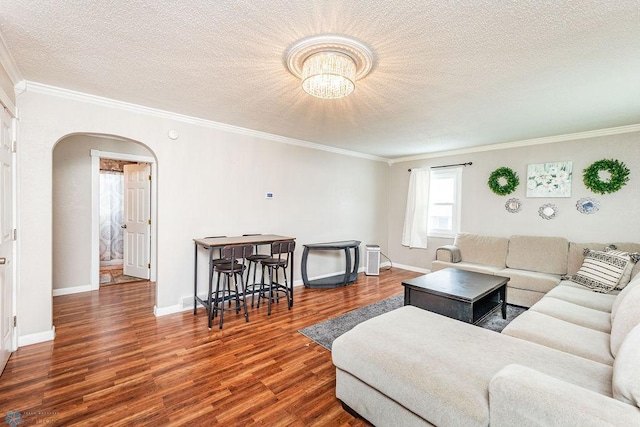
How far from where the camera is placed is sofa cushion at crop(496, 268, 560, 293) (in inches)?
138

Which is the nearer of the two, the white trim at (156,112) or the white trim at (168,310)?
the white trim at (156,112)

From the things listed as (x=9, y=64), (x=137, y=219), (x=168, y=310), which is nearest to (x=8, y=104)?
(x=9, y=64)

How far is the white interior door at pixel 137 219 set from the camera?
4.87 metres

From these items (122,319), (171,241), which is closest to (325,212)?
(171,241)

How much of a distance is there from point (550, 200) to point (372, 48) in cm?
396

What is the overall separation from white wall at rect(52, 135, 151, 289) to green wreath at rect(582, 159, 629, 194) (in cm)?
693

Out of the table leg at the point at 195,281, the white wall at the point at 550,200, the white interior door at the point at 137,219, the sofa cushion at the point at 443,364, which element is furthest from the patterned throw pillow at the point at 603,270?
the white interior door at the point at 137,219

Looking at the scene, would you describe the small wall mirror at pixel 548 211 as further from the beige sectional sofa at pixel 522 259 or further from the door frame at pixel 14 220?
the door frame at pixel 14 220

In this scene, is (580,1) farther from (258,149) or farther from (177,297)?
(177,297)

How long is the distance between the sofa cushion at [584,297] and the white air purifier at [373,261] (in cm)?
280

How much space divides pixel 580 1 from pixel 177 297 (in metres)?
4.27

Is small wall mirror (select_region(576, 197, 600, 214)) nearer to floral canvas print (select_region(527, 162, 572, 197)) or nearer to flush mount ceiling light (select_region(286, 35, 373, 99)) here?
floral canvas print (select_region(527, 162, 572, 197))

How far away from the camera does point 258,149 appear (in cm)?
419

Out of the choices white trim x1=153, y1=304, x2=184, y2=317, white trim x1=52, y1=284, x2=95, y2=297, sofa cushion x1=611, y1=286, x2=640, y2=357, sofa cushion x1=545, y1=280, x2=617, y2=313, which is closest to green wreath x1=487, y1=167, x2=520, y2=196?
sofa cushion x1=545, y1=280, x2=617, y2=313
